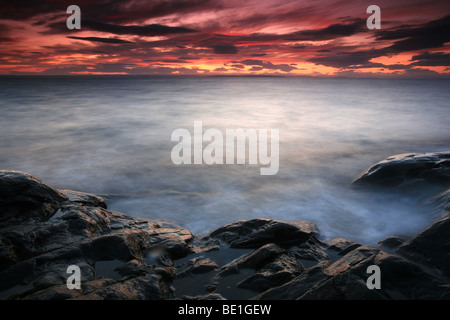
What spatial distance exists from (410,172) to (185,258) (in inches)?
210

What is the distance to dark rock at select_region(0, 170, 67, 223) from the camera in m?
4.14

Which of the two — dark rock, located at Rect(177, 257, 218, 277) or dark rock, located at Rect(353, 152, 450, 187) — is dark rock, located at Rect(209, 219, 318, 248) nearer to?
dark rock, located at Rect(177, 257, 218, 277)

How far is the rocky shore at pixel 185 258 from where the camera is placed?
109 inches

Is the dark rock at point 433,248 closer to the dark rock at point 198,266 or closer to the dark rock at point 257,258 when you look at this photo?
the dark rock at point 257,258

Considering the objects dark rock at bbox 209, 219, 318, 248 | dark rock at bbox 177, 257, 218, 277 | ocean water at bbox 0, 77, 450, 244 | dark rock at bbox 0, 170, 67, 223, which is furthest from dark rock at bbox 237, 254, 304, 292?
dark rock at bbox 0, 170, 67, 223

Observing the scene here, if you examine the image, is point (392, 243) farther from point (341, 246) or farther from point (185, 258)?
point (185, 258)

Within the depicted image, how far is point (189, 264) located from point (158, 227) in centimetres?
131

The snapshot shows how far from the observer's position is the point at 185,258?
12.6 feet

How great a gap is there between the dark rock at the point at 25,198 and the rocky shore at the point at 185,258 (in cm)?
1

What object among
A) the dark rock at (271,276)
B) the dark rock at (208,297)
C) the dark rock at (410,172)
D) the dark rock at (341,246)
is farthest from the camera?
the dark rock at (410,172)

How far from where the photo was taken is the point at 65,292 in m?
2.56

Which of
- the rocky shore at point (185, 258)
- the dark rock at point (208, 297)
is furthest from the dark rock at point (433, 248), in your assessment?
the dark rock at point (208, 297)

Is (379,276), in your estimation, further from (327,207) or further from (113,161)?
(113,161)

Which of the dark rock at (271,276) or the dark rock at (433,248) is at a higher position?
the dark rock at (433,248)
